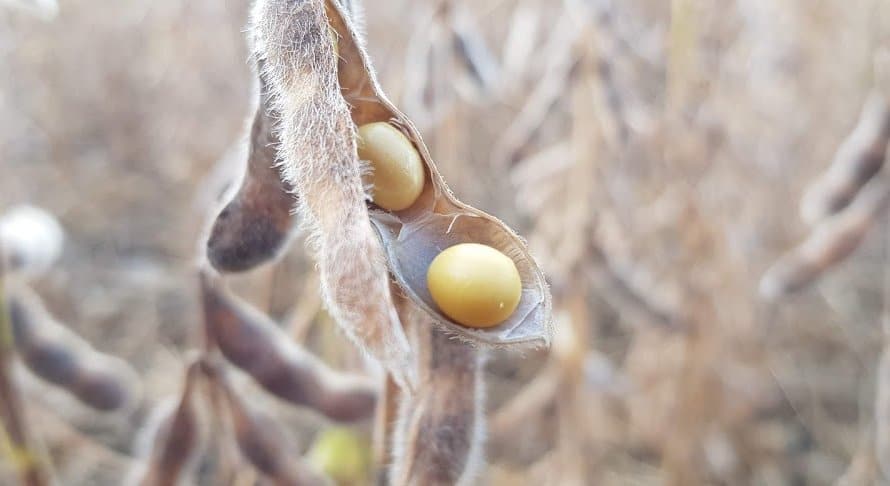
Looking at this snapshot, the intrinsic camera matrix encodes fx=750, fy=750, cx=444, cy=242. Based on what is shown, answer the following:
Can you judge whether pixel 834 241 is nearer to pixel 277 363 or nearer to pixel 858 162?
pixel 858 162

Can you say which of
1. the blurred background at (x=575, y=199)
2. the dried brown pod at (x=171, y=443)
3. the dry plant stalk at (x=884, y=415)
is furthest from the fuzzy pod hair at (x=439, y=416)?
the dry plant stalk at (x=884, y=415)

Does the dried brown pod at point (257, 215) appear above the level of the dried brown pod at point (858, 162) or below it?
above

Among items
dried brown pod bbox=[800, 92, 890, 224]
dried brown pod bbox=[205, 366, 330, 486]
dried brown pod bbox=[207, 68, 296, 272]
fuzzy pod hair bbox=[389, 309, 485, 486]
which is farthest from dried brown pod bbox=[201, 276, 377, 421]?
dried brown pod bbox=[800, 92, 890, 224]

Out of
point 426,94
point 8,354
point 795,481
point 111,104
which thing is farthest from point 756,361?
point 111,104

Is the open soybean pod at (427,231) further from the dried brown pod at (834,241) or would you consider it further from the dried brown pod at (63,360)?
the dried brown pod at (834,241)

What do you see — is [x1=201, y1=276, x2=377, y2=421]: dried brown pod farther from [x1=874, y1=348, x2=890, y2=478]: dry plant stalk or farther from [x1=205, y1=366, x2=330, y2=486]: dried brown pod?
[x1=874, y1=348, x2=890, y2=478]: dry plant stalk

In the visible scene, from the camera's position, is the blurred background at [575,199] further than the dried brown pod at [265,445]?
Yes

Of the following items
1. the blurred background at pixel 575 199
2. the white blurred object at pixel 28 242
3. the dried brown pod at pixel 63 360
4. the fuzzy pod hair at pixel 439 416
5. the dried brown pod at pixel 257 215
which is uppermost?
the dried brown pod at pixel 257 215
